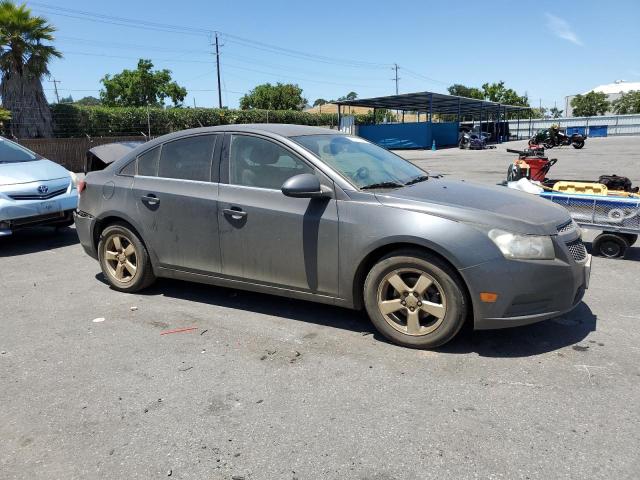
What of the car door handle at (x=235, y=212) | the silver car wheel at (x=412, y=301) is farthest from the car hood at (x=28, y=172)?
the silver car wheel at (x=412, y=301)

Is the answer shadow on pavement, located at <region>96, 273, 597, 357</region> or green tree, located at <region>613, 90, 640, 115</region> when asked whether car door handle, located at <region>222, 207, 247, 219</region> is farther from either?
green tree, located at <region>613, 90, 640, 115</region>

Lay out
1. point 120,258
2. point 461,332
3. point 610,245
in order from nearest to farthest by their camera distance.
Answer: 1. point 461,332
2. point 120,258
3. point 610,245

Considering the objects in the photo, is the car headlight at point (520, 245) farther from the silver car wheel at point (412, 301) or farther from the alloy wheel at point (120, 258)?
the alloy wheel at point (120, 258)

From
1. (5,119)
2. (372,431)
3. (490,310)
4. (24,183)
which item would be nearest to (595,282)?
(490,310)

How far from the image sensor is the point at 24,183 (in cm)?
713

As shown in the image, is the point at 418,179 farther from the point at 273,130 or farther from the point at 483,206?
the point at 273,130

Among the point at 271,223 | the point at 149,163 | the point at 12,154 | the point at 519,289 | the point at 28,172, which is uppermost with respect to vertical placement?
the point at 12,154

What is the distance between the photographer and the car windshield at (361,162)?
4094mm

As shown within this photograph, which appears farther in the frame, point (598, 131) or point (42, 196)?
point (598, 131)

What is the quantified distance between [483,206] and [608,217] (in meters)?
3.18

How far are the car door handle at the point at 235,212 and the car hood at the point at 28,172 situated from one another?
4.36 metres

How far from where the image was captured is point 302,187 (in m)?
3.78

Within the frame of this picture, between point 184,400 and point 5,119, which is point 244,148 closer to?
point 184,400

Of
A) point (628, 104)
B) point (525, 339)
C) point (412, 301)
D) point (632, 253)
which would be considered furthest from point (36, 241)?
point (628, 104)
